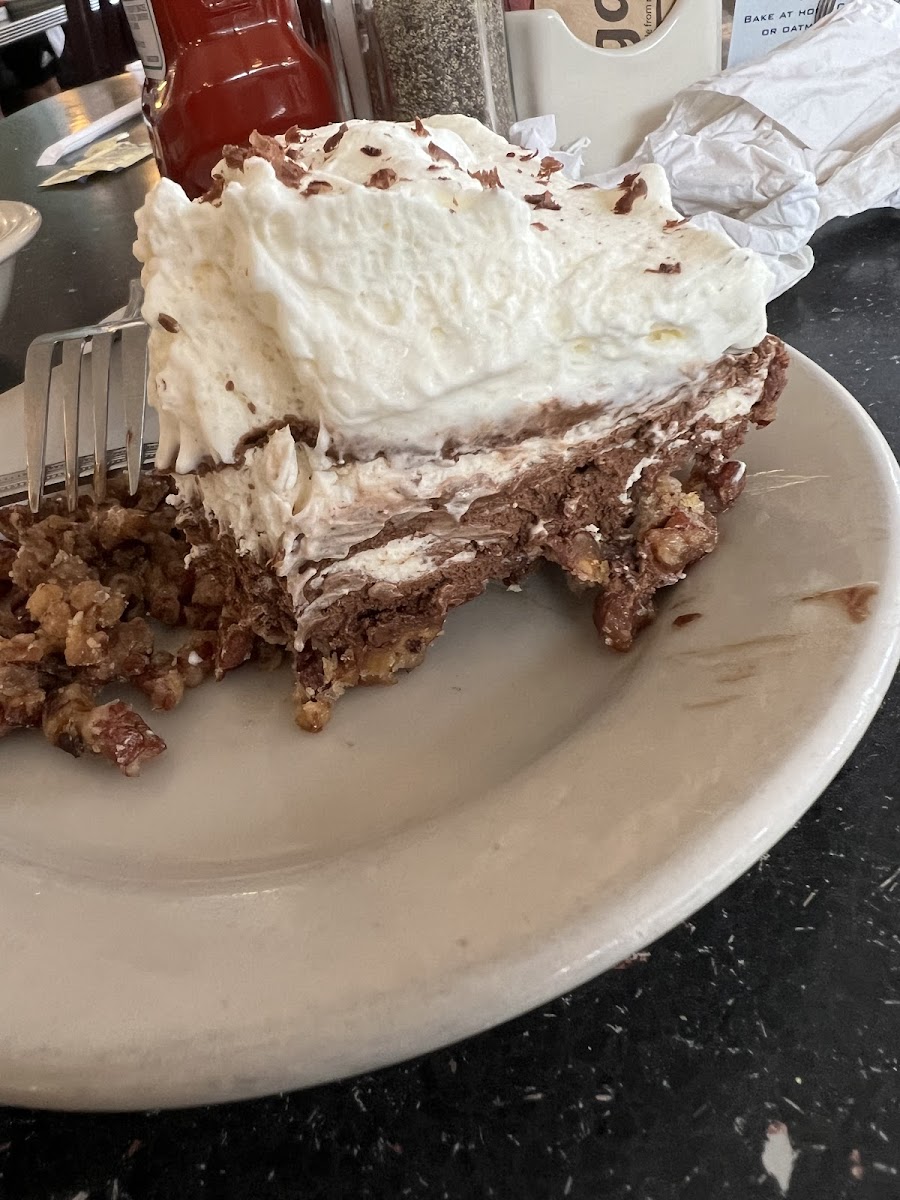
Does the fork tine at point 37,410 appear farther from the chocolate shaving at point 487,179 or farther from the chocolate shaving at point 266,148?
the chocolate shaving at point 487,179

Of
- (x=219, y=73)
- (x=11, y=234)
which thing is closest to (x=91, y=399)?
(x=11, y=234)

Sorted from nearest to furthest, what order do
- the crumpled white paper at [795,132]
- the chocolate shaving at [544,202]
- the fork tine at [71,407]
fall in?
the chocolate shaving at [544,202]
the fork tine at [71,407]
the crumpled white paper at [795,132]

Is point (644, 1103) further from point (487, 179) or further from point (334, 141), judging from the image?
point (334, 141)

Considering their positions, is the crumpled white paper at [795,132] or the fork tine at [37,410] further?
the crumpled white paper at [795,132]

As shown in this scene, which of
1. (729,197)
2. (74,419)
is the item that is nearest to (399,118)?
(729,197)

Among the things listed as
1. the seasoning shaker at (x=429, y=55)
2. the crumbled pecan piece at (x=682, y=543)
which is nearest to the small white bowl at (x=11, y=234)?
the seasoning shaker at (x=429, y=55)

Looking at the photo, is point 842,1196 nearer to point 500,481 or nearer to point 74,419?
point 500,481
